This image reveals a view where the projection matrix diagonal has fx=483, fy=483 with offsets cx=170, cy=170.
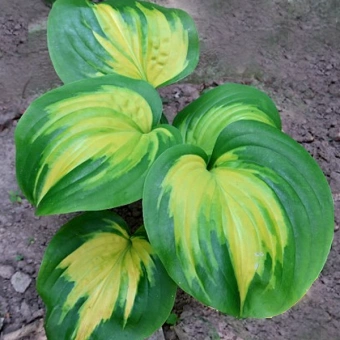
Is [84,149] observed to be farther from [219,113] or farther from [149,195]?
[219,113]

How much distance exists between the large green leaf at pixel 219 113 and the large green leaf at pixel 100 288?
0.33 m

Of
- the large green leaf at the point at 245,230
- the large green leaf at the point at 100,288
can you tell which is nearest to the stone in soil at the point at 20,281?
the large green leaf at the point at 100,288

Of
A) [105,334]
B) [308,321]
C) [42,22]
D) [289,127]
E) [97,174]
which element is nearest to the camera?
[97,174]

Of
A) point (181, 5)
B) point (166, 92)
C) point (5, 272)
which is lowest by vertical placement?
point (5, 272)

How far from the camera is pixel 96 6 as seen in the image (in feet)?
4.46

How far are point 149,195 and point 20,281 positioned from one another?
1.88ft

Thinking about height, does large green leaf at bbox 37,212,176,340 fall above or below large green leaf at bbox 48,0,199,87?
below

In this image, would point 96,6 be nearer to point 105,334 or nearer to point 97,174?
point 97,174

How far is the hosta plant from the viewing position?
0.98 m

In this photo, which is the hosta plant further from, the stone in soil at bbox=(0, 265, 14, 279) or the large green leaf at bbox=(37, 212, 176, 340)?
the stone in soil at bbox=(0, 265, 14, 279)

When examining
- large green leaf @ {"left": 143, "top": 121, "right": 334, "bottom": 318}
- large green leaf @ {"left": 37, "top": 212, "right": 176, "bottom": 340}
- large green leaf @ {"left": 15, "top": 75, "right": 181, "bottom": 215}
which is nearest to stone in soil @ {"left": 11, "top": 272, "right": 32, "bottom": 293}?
large green leaf @ {"left": 37, "top": 212, "right": 176, "bottom": 340}

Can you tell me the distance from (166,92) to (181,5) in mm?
432

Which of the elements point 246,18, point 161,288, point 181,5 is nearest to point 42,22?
point 181,5

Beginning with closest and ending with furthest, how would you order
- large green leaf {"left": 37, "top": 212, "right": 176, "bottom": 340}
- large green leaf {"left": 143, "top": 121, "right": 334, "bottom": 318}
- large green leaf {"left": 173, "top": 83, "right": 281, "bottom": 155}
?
large green leaf {"left": 143, "top": 121, "right": 334, "bottom": 318}
large green leaf {"left": 37, "top": 212, "right": 176, "bottom": 340}
large green leaf {"left": 173, "top": 83, "right": 281, "bottom": 155}
